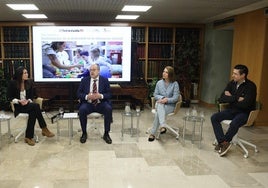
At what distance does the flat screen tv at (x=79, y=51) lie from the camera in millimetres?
6156

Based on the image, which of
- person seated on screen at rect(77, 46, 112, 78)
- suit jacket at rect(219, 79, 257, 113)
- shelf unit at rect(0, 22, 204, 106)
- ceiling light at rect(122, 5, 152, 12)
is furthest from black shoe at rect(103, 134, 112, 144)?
shelf unit at rect(0, 22, 204, 106)

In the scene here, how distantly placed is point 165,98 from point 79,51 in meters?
2.52

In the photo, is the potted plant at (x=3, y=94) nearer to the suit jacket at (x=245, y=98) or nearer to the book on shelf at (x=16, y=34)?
the book on shelf at (x=16, y=34)

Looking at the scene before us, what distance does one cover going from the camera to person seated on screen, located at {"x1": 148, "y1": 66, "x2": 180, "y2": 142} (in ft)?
15.8

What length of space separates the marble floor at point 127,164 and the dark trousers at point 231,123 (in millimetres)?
274

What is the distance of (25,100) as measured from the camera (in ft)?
14.8

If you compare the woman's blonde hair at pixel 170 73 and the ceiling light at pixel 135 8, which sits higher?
the ceiling light at pixel 135 8

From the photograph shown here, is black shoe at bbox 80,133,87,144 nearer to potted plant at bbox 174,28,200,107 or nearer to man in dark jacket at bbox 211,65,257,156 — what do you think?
man in dark jacket at bbox 211,65,257,156

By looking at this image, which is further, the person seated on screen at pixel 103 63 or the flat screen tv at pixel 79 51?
the person seated on screen at pixel 103 63

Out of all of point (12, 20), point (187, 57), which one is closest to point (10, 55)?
point (12, 20)

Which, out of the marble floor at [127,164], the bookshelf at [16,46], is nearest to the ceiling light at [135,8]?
the marble floor at [127,164]

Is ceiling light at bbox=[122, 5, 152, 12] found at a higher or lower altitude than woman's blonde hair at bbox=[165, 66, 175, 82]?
higher

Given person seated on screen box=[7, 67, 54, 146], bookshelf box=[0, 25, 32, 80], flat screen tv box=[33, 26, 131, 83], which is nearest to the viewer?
person seated on screen box=[7, 67, 54, 146]

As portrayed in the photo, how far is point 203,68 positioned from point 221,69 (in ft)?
1.97
